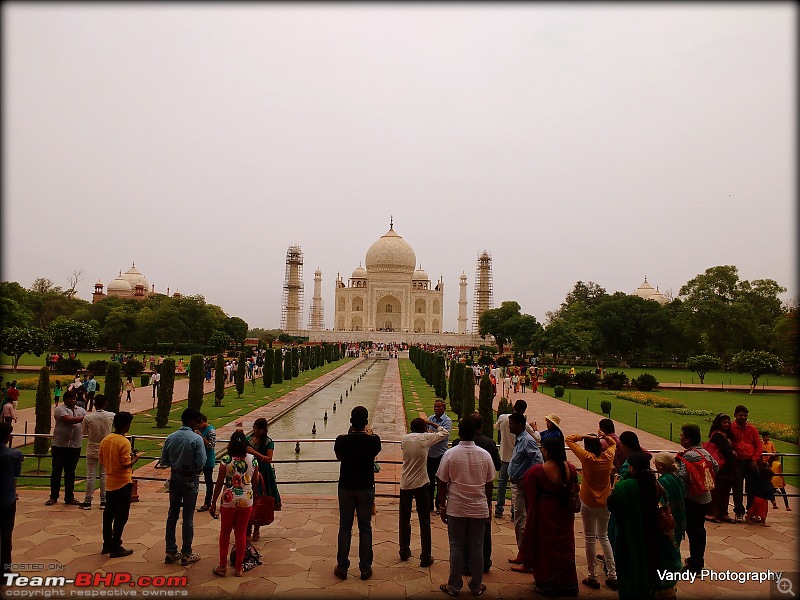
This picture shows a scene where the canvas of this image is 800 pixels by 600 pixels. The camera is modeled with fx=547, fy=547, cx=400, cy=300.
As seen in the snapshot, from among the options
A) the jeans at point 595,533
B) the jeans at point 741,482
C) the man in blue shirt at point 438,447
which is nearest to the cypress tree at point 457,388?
the jeans at point 741,482

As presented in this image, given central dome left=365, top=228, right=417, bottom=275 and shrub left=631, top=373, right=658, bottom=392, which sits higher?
central dome left=365, top=228, right=417, bottom=275

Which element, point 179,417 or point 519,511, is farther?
point 179,417

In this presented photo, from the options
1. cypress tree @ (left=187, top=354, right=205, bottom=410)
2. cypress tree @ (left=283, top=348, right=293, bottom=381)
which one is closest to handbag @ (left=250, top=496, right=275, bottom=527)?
cypress tree @ (left=187, top=354, right=205, bottom=410)

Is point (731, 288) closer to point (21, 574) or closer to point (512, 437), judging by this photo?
point (512, 437)

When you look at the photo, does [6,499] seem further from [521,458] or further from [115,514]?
[521,458]

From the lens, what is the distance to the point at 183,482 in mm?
3947

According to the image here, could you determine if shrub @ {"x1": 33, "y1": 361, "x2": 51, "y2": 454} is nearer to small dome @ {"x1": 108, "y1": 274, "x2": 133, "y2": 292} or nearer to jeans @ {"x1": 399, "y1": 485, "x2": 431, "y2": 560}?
jeans @ {"x1": 399, "y1": 485, "x2": 431, "y2": 560}

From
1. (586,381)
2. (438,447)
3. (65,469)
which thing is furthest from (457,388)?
(65,469)

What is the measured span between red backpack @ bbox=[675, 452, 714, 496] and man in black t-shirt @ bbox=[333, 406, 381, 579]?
93.4 inches

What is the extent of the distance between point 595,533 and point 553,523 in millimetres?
635

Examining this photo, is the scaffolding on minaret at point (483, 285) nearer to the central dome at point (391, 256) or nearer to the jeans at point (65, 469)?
the central dome at point (391, 256)

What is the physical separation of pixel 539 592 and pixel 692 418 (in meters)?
11.4

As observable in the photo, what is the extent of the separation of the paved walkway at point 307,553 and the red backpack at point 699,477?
562 mm

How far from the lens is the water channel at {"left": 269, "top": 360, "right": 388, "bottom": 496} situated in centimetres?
709
